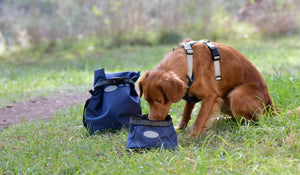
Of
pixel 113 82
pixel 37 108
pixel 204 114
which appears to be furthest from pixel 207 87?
pixel 37 108

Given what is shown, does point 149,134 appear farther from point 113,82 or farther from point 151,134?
point 113,82

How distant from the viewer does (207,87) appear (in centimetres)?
298

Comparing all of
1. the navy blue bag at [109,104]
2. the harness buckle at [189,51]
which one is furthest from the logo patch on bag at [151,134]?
the harness buckle at [189,51]

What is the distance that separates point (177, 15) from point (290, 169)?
8809 mm

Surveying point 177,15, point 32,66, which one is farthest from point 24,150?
point 177,15

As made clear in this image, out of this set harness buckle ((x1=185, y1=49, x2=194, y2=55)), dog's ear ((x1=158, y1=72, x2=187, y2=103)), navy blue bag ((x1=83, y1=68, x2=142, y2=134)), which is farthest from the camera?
navy blue bag ((x1=83, y1=68, x2=142, y2=134))

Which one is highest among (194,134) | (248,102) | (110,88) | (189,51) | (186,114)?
(189,51)

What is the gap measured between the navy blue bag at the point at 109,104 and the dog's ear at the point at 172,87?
68 cm

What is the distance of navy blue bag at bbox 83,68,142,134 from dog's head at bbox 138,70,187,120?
1.35ft

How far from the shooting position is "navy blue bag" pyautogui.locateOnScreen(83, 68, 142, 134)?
3174 mm

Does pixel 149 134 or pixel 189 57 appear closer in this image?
pixel 149 134

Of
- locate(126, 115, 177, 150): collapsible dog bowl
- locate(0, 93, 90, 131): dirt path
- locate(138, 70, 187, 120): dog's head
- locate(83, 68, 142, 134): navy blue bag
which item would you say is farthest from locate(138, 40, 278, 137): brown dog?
locate(0, 93, 90, 131): dirt path

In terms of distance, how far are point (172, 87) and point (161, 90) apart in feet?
0.38

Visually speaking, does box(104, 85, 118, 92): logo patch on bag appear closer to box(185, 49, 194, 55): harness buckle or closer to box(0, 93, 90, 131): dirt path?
box(185, 49, 194, 55): harness buckle
